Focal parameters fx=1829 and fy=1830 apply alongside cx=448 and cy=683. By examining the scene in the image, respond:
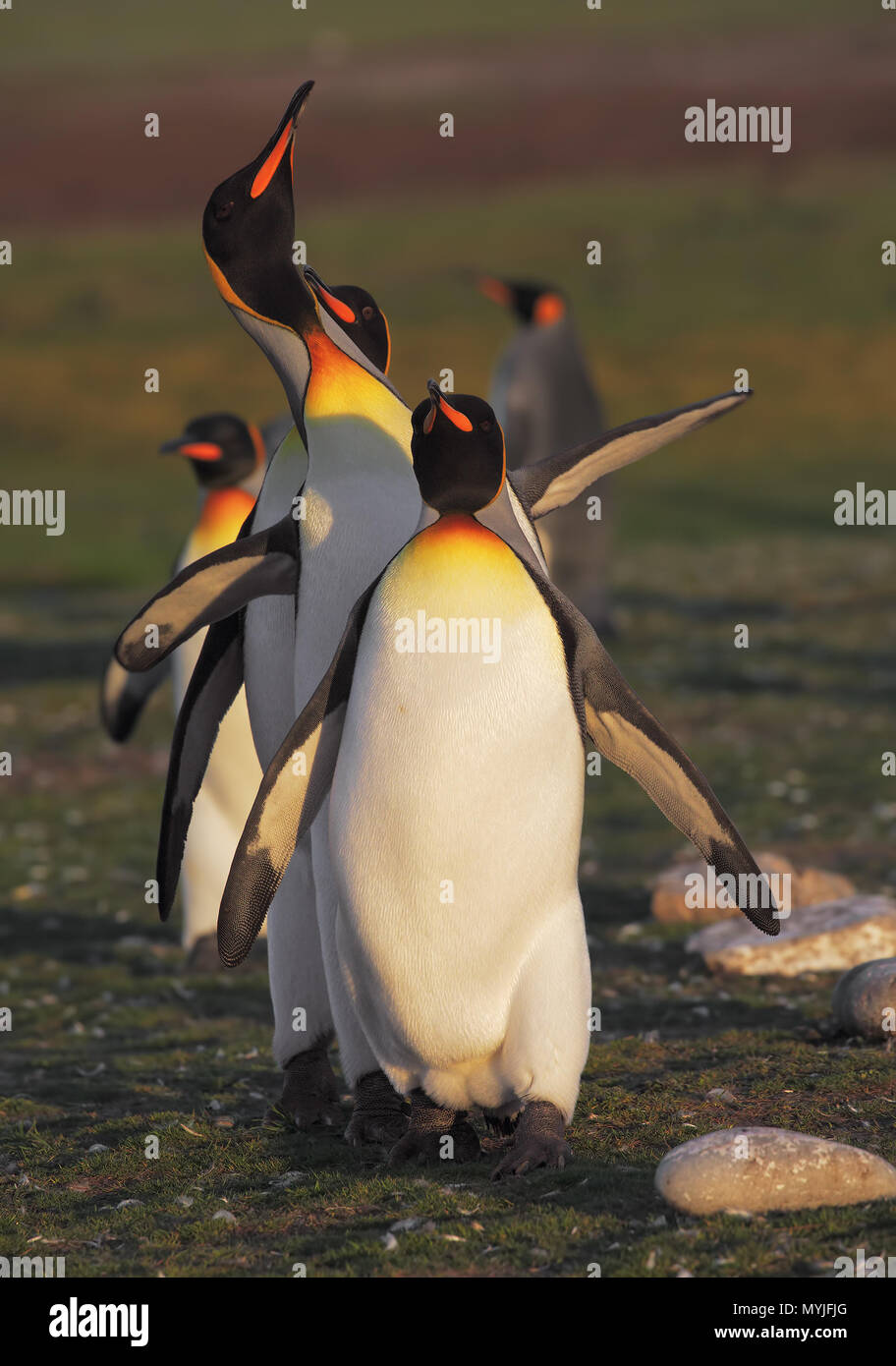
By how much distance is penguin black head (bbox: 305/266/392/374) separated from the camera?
4266 millimetres

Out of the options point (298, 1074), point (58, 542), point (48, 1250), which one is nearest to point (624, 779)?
point (298, 1074)

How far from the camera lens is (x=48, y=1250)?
11.6ft

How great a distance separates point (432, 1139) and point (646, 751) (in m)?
0.93

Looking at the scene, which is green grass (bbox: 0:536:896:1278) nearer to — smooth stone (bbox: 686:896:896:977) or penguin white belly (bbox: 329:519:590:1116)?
smooth stone (bbox: 686:896:896:977)

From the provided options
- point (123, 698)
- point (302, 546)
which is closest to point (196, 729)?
point (302, 546)

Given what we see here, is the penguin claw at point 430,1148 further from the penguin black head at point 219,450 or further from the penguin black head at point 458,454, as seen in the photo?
the penguin black head at point 219,450

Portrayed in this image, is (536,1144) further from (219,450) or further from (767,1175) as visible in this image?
(219,450)

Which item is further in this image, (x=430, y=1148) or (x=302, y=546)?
(x=302, y=546)

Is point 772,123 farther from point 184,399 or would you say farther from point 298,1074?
point 298,1074

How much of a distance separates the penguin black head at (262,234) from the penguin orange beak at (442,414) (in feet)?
2.36

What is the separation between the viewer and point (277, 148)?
14.0 feet

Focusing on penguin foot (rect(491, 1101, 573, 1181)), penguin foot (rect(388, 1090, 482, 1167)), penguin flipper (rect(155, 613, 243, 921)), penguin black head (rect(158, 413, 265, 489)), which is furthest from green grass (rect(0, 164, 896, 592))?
penguin foot (rect(491, 1101, 573, 1181))

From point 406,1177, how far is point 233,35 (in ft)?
247
